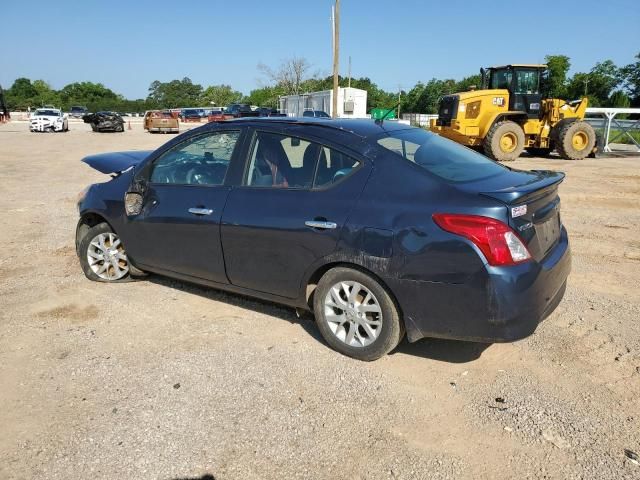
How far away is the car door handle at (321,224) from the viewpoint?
348cm

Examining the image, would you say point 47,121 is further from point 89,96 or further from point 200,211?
point 89,96

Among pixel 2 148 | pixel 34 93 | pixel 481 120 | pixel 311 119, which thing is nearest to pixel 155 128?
pixel 2 148

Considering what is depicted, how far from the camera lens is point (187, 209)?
4.26 m

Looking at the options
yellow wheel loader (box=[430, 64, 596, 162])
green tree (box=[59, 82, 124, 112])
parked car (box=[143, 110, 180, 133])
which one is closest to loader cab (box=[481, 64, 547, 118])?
yellow wheel loader (box=[430, 64, 596, 162])

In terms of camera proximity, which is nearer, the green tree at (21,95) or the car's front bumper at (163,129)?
the car's front bumper at (163,129)

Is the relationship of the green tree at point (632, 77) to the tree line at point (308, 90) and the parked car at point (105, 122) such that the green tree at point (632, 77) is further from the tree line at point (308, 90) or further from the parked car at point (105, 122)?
the parked car at point (105, 122)

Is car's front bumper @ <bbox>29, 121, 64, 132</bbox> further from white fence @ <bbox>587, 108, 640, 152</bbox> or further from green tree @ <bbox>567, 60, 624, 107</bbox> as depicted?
green tree @ <bbox>567, 60, 624, 107</bbox>

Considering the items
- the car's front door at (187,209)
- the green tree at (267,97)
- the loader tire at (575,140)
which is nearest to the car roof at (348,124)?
the car's front door at (187,209)

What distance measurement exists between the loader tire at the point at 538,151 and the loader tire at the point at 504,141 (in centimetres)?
226

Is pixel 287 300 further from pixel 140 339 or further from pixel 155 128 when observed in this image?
pixel 155 128

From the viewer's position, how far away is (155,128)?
1353 inches

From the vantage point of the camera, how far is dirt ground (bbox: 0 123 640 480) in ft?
8.71

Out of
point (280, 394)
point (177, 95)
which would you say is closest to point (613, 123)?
point (280, 394)

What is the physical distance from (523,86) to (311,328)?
15.4 m
